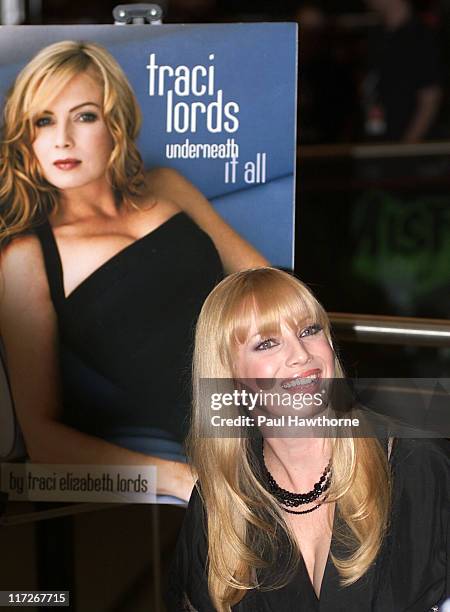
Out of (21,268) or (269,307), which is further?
(21,268)

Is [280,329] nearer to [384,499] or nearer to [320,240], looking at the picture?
[384,499]

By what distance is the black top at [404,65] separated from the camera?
419cm

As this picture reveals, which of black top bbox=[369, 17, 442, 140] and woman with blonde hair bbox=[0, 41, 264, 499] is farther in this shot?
Answer: black top bbox=[369, 17, 442, 140]

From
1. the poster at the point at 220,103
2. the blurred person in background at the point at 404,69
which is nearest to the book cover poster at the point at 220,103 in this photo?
the poster at the point at 220,103

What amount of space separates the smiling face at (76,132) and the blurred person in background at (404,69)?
3083mm

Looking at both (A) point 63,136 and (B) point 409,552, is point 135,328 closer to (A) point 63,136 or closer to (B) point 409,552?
(A) point 63,136

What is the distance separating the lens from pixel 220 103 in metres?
1.22

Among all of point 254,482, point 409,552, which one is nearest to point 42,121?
point 254,482

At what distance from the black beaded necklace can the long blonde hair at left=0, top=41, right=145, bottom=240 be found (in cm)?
40

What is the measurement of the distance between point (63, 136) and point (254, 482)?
498 mm

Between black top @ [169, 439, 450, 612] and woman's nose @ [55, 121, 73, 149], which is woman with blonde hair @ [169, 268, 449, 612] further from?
woman's nose @ [55, 121, 73, 149]

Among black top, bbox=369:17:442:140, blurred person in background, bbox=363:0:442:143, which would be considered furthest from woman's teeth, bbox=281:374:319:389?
black top, bbox=369:17:442:140

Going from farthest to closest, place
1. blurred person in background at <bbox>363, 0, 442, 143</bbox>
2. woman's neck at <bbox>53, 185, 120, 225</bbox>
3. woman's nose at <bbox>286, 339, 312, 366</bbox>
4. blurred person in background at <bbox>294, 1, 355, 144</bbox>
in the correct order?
blurred person in background at <bbox>294, 1, 355, 144</bbox>, blurred person in background at <bbox>363, 0, 442, 143</bbox>, woman's neck at <bbox>53, 185, 120, 225</bbox>, woman's nose at <bbox>286, 339, 312, 366</bbox>

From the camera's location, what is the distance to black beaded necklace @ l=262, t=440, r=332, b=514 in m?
1.18
